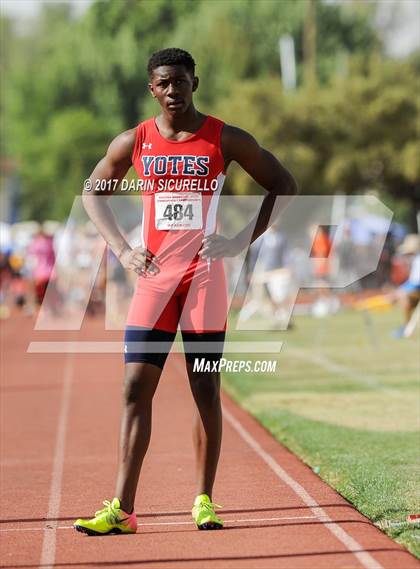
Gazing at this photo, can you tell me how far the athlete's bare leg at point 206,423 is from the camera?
614 cm

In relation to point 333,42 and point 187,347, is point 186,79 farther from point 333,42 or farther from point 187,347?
point 333,42

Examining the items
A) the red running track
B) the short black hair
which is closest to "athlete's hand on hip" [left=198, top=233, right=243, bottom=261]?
the short black hair

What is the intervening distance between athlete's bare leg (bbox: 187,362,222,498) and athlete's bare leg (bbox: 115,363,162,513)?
23 cm

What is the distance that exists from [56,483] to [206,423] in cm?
209

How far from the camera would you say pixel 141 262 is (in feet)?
19.7

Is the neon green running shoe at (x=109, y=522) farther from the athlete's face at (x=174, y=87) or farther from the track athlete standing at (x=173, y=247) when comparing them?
the athlete's face at (x=174, y=87)

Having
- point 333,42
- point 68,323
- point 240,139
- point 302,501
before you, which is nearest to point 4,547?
point 302,501

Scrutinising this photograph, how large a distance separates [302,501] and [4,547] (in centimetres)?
182

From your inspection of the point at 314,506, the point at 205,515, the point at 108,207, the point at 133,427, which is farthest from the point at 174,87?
the point at 314,506

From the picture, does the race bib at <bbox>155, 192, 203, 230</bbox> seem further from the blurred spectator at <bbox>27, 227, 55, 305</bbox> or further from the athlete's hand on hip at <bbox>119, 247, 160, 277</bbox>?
the blurred spectator at <bbox>27, 227, 55, 305</bbox>

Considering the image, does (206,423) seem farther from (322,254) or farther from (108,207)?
(322,254)

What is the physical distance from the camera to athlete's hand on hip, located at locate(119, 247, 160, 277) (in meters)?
6.02

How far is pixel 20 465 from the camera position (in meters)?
8.81

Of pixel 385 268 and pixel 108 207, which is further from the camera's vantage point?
pixel 385 268
